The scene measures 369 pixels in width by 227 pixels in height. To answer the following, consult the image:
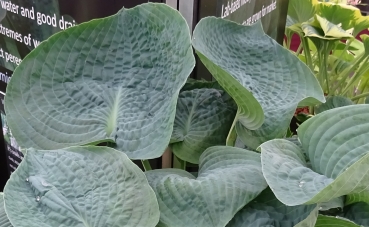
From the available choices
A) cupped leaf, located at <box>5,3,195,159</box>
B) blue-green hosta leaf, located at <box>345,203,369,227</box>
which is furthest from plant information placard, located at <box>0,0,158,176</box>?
blue-green hosta leaf, located at <box>345,203,369,227</box>

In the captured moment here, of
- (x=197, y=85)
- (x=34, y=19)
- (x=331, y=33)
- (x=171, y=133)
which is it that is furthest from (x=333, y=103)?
(x=34, y=19)

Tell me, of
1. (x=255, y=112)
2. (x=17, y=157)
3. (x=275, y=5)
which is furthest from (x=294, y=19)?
(x=17, y=157)

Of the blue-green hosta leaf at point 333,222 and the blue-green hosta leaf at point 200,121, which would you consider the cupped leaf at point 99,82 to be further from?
the blue-green hosta leaf at point 333,222

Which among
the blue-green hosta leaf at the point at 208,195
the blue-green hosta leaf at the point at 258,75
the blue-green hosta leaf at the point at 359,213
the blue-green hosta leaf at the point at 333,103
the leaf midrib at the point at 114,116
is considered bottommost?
the blue-green hosta leaf at the point at 359,213

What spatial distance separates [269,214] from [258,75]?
19 cm

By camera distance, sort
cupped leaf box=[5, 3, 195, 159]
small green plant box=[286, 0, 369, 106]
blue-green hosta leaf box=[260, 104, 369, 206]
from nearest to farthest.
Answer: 1. blue-green hosta leaf box=[260, 104, 369, 206]
2. cupped leaf box=[5, 3, 195, 159]
3. small green plant box=[286, 0, 369, 106]

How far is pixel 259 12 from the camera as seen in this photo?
722 millimetres

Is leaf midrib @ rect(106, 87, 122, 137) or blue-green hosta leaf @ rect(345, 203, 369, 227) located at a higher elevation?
leaf midrib @ rect(106, 87, 122, 137)

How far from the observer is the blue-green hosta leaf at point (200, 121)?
1.62 feet

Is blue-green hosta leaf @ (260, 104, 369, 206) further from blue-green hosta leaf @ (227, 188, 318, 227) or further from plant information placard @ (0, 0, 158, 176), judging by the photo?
plant information placard @ (0, 0, 158, 176)

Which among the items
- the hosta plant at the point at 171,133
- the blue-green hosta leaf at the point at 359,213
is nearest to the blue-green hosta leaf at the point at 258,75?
the hosta plant at the point at 171,133

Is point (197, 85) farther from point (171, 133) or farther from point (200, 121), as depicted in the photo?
point (171, 133)

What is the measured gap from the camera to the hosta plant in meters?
0.35

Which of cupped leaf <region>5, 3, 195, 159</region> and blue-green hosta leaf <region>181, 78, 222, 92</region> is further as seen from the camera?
blue-green hosta leaf <region>181, 78, 222, 92</region>
